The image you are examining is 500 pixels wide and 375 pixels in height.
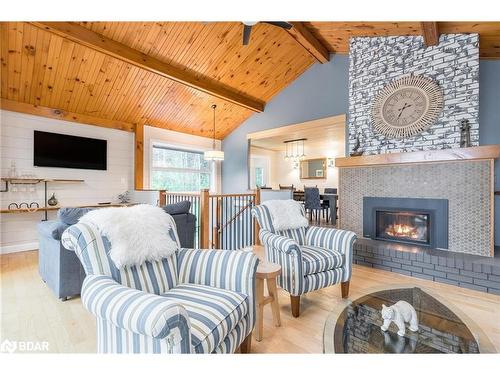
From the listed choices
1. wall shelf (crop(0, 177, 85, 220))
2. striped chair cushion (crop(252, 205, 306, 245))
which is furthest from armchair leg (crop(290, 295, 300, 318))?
wall shelf (crop(0, 177, 85, 220))

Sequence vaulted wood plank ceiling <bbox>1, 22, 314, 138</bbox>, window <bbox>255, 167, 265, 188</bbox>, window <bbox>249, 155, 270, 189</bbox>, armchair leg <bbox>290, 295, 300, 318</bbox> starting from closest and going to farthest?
1. armchair leg <bbox>290, 295, 300, 318</bbox>
2. vaulted wood plank ceiling <bbox>1, 22, 314, 138</bbox>
3. window <bbox>249, 155, 270, 189</bbox>
4. window <bbox>255, 167, 265, 188</bbox>

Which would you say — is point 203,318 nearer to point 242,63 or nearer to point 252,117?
point 242,63

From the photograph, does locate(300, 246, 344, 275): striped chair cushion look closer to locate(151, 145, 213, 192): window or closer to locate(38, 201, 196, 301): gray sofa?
locate(38, 201, 196, 301): gray sofa

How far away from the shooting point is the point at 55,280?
7.51 ft

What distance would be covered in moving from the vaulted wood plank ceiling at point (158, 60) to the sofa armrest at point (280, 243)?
3139mm

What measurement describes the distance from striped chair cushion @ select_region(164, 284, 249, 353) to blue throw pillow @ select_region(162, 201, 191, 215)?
1467mm

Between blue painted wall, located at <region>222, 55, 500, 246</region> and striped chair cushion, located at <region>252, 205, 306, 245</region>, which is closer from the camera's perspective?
striped chair cushion, located at <region>252, 205, 306, 245</region>

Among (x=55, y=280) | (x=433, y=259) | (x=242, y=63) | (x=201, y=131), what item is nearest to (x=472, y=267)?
(x=433, y=259)

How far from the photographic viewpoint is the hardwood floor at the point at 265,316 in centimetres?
167

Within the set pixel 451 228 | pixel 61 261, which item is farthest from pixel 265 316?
pixel 451 228

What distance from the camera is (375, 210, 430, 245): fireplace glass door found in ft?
10.4

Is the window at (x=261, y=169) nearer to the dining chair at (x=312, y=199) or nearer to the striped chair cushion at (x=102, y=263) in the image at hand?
the dining chair at (x=312, y=199)

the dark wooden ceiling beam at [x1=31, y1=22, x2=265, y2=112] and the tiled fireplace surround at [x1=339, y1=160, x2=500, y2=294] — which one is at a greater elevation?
the dark wooden ceiling beam at [x1=31, y1=22, x2=265, y2=112]

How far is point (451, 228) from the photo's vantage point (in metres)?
2.95
